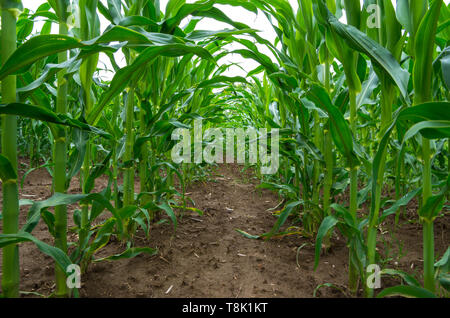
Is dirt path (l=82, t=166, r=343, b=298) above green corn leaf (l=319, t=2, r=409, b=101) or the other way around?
the other way around

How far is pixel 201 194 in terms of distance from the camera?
7.45 feet

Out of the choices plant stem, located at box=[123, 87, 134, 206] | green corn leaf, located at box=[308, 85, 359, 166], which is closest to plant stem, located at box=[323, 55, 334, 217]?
green corn leaf, located at box=[308, 85, 359, 166]

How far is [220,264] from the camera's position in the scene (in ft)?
3.41

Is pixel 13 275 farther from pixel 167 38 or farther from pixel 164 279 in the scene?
pixel 167 38

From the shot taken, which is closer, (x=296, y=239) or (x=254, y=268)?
(x=254, y=268)

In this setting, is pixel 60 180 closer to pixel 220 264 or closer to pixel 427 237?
pixel 220 264

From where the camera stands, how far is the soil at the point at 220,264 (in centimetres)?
84

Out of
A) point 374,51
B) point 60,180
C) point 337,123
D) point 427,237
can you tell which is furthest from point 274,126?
point 60,180

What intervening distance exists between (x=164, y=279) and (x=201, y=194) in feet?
4.50

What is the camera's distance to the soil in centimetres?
84

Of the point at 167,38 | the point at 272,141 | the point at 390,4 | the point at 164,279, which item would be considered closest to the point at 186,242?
the point at 164,279

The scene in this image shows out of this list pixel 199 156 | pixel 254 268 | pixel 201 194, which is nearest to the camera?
pixel 254 268

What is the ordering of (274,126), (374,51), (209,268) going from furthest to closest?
Result: 1. (274,126)
2. (209,268)
3. (374,51)

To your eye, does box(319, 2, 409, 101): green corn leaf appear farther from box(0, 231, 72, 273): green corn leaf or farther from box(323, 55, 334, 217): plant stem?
box(0, 231, 72, 273): green corn leaf
